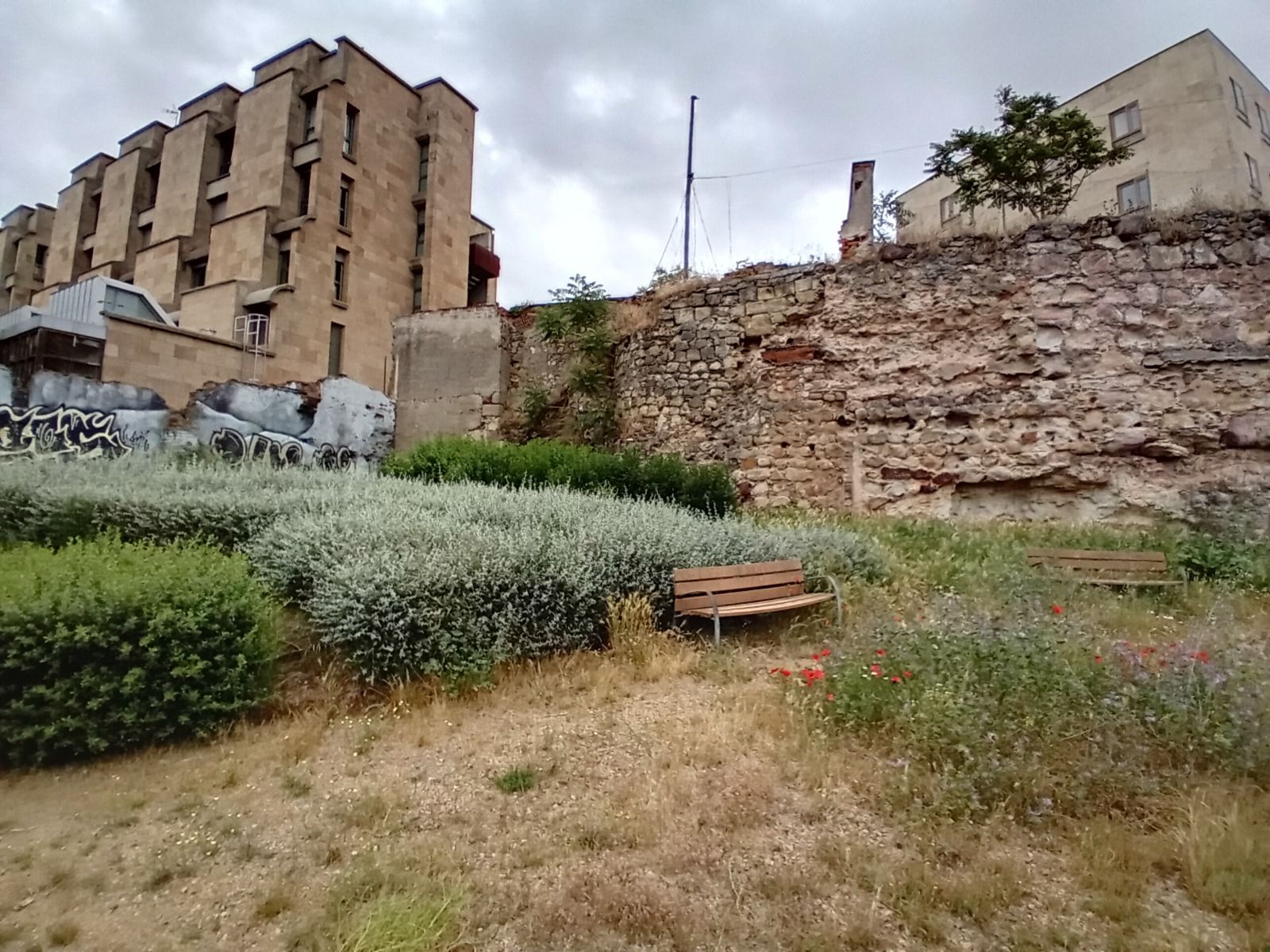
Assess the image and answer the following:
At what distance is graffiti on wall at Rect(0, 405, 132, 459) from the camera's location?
8.97 metres

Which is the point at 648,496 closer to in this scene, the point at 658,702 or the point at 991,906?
the point at 658,702

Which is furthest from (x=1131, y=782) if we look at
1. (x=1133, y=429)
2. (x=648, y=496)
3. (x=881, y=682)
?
(x=1133, y=429)

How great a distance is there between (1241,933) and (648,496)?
652 centimetres

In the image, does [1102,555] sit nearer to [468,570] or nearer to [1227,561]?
[1227,561]

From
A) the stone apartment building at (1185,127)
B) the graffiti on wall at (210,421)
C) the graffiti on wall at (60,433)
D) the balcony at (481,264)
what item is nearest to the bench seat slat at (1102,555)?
the graffiti on wall at (210,421)

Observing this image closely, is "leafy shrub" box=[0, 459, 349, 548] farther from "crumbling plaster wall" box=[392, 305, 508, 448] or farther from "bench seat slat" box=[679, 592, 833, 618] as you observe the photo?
"crumbling plaster wall" box=[392, 305, 508, 448]

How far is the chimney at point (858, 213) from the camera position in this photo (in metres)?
9.42

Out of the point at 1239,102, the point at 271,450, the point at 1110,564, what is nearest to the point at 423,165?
the point at 271,450

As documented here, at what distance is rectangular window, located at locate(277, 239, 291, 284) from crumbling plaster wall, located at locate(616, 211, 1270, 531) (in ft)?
54.1

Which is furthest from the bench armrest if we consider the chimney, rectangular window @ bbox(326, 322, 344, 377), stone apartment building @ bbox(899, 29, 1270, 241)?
rectangular window @ bbox(326, 322, 344, 377)

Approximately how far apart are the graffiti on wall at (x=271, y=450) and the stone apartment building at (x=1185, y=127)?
16.2 metres

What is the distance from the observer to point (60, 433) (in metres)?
9.51

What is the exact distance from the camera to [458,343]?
12609 millimetres

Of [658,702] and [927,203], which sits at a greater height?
[927,203]
